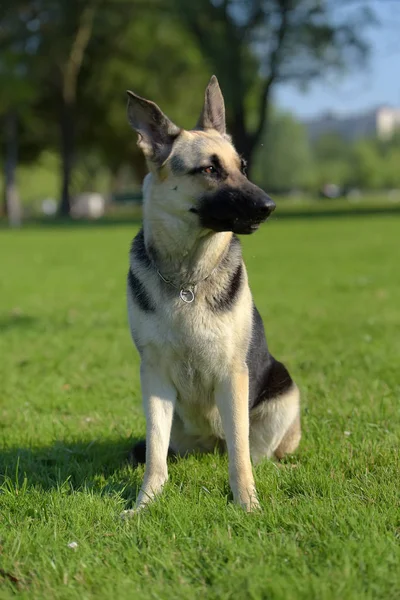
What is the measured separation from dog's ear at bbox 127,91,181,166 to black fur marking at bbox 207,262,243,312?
785mm

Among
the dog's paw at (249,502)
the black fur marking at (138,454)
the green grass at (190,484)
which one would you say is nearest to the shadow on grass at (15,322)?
the green grass at (190,484)

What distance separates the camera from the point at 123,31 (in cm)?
4322

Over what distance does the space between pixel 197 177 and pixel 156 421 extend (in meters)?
1.39

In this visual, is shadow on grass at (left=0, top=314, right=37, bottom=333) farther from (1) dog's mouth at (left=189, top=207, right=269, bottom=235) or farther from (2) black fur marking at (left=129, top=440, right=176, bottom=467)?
(1) dog's mouth at (left=189, top=207, right=269, bottom=235)

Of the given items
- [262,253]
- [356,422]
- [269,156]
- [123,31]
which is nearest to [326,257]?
[262,253]

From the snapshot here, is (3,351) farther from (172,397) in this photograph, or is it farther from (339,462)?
(339,462)

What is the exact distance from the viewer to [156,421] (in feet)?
12.8

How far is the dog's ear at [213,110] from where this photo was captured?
4285 millimetres

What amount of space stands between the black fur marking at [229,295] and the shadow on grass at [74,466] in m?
1.17

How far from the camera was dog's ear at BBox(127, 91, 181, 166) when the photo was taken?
13.0 feet

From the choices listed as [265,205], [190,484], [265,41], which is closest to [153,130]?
[265,205]

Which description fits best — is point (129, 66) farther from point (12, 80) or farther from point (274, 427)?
point (274, 427)

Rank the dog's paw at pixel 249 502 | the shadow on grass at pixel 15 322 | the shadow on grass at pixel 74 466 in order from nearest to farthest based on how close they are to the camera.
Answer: the dog's paw at pixel 249 502 → the shadow on grass at pixel 74 466 → the shadow on grass at pixel 15 322

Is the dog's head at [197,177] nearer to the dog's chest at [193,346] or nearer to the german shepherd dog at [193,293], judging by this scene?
the german shepherd dog at [193,293]
